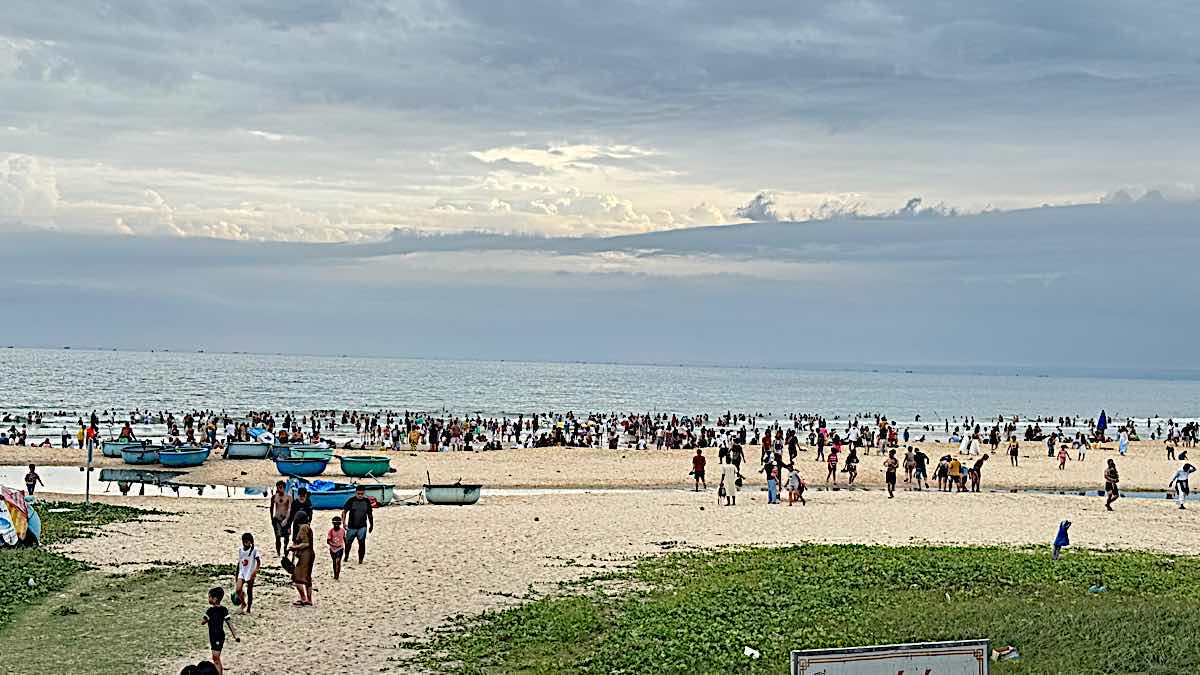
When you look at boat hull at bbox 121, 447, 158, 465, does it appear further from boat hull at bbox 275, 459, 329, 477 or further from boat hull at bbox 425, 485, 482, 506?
boat hull at bbox 425, 485, 482, 506

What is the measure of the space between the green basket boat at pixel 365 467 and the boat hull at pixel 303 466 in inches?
A: 36.5

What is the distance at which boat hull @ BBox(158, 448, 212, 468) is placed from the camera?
160 feet

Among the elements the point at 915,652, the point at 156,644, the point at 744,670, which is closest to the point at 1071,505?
the point at 744,670

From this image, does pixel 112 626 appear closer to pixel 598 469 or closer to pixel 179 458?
pixel 179 458

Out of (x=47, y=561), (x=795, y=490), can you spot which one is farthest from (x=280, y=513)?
(x=795, y=490)

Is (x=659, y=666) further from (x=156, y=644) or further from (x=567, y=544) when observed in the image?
(x=567, y=544)

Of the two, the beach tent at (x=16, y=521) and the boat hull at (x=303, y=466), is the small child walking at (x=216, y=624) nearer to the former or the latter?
the beach tent at (x=16, y=521)

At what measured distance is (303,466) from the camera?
4638 centimetres

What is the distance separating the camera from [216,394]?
131 metres

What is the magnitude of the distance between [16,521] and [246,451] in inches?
1167

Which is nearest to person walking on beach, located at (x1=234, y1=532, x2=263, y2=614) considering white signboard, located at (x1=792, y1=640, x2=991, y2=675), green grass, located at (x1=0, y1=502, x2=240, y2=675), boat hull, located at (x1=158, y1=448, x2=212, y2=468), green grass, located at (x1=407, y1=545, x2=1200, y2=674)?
green grass, located at (x1=0, y1=502, x2=240, y2=675)

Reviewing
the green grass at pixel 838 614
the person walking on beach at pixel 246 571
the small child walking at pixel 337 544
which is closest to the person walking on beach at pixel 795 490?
A: the green grass at pixel 838 614

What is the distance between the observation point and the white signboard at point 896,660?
6.80 m

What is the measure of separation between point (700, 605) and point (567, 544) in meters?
8.31
